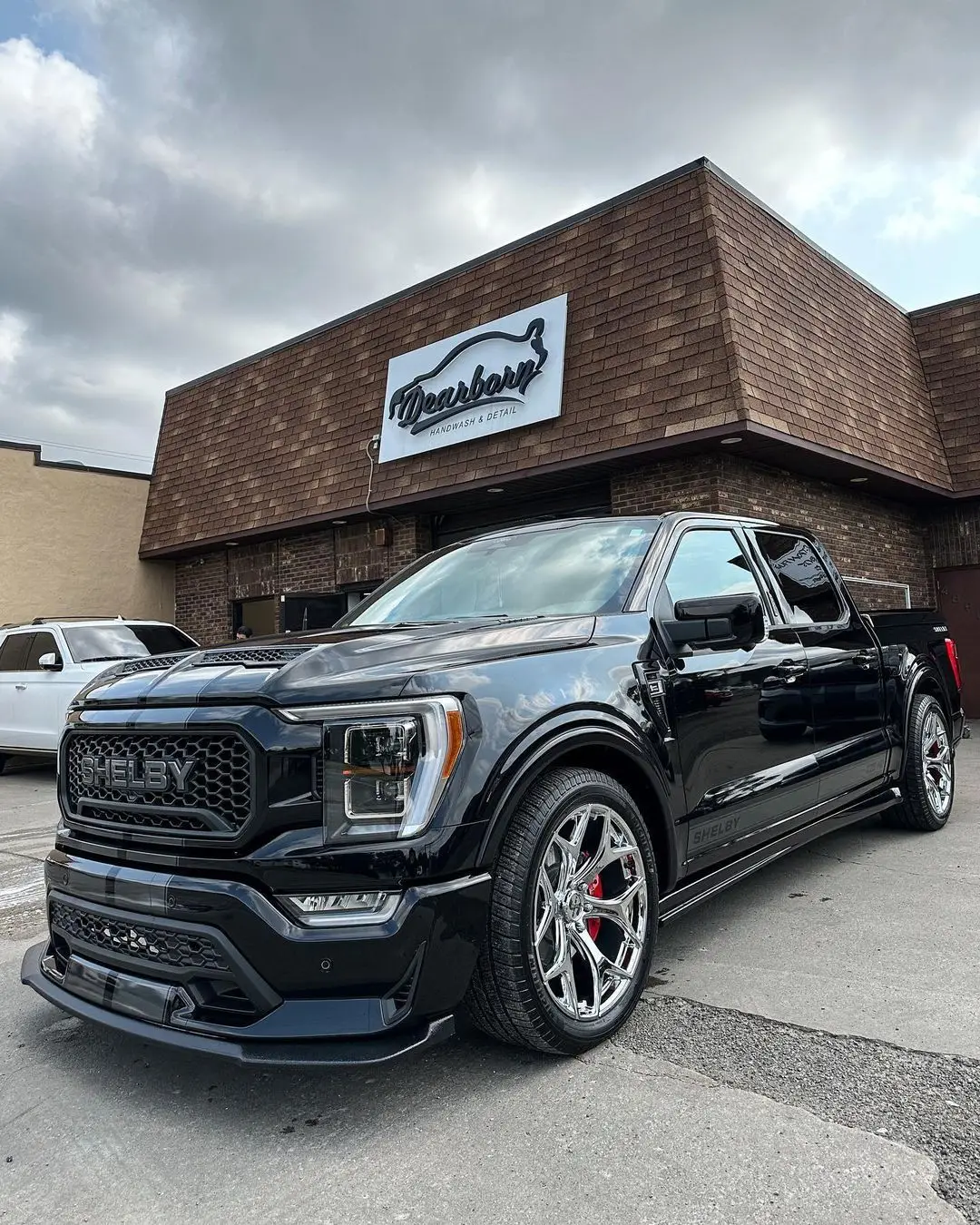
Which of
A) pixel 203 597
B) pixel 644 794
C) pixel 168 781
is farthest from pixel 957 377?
pixel 168 781

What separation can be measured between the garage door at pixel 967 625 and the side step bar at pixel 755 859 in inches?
366

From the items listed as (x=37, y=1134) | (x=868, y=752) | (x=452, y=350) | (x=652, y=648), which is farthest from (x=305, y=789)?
(x=452, y=350)

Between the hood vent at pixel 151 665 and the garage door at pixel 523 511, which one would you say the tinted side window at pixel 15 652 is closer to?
the garage door at pixel 523 511

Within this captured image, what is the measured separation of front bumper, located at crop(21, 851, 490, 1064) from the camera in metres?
2.25

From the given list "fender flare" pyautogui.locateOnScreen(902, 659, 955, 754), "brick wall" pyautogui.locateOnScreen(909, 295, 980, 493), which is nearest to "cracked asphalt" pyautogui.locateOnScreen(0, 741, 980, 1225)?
"fender flare" pyautogui.locateOnScreen(902, 659, 955, 754)

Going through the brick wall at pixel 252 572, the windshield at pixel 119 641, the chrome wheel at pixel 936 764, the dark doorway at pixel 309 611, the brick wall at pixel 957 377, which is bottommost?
the chrome wheel at pixel 936 764

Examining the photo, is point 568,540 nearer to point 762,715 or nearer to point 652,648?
point 652,648

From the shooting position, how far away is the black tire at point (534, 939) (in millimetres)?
2484

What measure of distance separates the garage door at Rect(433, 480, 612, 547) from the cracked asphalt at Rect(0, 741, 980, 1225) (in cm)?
750

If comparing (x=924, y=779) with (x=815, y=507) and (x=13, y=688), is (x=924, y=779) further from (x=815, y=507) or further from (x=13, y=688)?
(x=13, y=688)

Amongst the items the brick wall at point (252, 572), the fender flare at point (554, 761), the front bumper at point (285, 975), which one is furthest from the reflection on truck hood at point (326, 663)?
the brick wall at point (252, 572)

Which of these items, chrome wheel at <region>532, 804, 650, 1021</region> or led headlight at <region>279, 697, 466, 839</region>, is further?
chrome wheel at <region>532, 804, 650, 1021</region>

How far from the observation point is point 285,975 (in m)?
2.29

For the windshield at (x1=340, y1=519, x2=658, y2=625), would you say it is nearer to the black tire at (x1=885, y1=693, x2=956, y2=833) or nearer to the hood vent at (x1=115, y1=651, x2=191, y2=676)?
the hood vent at (x1=115, y1=651, x2=191, y2=676)
